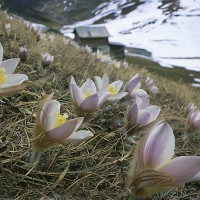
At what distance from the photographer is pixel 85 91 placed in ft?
3.76

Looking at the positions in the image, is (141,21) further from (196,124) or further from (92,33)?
(196,124)

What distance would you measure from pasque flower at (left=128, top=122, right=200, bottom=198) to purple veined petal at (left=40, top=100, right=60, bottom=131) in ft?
0.64

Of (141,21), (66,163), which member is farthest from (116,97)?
(141,21)

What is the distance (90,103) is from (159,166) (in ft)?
1.05

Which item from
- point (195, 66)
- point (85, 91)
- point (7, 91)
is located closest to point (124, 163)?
point (85, 91)

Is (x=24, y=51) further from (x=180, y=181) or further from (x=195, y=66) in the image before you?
(x=195, y=66)

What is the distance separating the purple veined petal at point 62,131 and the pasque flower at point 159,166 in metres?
0.14

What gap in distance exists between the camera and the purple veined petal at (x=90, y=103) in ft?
3.28

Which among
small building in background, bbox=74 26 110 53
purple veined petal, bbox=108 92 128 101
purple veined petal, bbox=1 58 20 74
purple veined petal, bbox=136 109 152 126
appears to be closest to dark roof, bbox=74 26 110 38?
small building in background, bbox=74 26 110 53

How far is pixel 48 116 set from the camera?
32.8 inches

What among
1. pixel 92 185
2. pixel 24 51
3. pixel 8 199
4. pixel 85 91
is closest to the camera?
pixel 8 199

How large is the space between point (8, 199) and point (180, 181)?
37 centimetres

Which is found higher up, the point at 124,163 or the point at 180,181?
the point at 180,181

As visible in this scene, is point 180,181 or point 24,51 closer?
point 180,181
